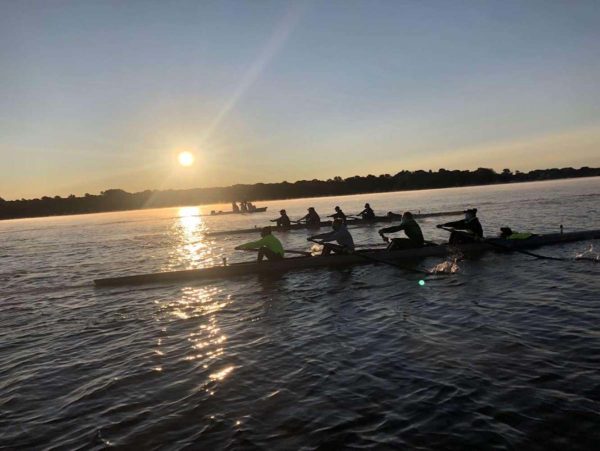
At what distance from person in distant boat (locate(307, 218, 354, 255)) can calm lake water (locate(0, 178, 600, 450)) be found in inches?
121

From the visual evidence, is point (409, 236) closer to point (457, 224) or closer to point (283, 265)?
point (457, 224)

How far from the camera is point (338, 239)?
67.2ft

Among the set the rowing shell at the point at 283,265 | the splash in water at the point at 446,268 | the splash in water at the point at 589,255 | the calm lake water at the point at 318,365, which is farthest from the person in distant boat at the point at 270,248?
the splash in water at the point at 589,255

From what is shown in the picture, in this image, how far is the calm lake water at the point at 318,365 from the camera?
660cm

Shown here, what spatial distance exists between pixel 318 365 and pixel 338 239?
1169 cm

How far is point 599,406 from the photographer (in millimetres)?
6621

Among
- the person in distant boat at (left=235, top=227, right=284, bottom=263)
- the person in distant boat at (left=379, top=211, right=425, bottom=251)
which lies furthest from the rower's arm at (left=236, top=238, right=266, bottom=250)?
the person in distant boat at (left=379, top=211, right=425, bottom=251)

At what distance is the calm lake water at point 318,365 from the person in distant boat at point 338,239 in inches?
121

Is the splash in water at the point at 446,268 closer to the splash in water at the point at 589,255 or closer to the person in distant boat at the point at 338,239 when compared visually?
the person in distant boat at the point at 338,239

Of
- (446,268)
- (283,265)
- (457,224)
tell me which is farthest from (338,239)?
(457,224)

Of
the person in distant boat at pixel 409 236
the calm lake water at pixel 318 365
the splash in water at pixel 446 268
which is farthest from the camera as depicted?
the person in distant boat at pixel 409 236

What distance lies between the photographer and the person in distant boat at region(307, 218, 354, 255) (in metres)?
20.4

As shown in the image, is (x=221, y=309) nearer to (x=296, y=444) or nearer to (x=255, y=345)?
(x=255, y=345)

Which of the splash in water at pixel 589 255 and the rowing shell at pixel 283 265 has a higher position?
the rowing shell at pixel 283 265
